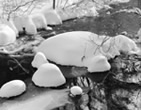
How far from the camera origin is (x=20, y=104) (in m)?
5.87

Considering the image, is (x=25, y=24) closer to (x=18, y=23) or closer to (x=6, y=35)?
(x=18, y=23)

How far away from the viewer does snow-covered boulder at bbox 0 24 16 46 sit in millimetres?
8990

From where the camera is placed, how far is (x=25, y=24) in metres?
10.3

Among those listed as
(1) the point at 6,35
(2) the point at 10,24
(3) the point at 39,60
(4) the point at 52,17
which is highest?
(2) the point at 10,24

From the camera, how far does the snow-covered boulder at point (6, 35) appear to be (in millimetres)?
8990

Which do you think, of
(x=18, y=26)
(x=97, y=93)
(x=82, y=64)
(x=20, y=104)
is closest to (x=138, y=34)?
(x=82, y=64)

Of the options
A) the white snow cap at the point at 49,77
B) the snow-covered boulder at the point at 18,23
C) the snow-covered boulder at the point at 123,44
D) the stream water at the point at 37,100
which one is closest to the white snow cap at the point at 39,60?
the white snow cap at the point at 49,77

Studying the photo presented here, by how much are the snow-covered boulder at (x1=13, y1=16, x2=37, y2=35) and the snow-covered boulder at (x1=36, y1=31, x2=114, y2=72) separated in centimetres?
198

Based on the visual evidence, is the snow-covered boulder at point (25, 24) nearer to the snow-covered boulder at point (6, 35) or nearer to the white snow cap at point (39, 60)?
the snow-covered boulder at point (6, 35)

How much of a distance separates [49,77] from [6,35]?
3409mm

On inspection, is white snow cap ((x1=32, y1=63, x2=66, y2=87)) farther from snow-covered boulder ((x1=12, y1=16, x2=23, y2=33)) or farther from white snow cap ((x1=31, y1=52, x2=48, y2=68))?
snow-covered boulder ((x1=12, y1=16, x2=23, y2=33))

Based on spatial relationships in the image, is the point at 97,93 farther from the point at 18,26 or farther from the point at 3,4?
the point at 3,4

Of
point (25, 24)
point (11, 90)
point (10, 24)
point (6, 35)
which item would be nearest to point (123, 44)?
point (11, 90)

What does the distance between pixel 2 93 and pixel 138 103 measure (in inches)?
131
